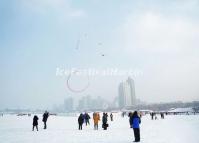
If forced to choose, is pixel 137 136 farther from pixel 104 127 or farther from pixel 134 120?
pixel 104 127

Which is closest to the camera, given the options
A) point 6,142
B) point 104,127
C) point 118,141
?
point 118,141

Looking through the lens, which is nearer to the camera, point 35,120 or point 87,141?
point 87,141

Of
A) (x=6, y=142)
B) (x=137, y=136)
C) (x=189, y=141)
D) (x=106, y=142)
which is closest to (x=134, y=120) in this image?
(x=137, y=136)

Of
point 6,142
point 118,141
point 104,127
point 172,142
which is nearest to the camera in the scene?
point 172,142

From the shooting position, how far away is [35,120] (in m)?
28.3

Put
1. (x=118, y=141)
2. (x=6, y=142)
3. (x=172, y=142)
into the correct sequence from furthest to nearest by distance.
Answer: (x=6, y=142), (x=118, y=141), (x=172, y=142)

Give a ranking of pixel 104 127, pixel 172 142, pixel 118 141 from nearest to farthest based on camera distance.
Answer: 1. pixel 172 142
2. pixel 118 141
3. pixel 104 127

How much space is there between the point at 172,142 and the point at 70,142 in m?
5.43

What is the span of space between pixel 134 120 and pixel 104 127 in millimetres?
10665

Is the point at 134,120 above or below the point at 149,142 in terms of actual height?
above

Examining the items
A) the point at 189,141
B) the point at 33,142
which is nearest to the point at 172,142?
the point at 189,141

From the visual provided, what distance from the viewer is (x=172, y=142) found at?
15.6 m

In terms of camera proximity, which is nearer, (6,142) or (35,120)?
(6,142)

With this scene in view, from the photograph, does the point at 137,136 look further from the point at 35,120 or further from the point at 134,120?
the point at 35,120
